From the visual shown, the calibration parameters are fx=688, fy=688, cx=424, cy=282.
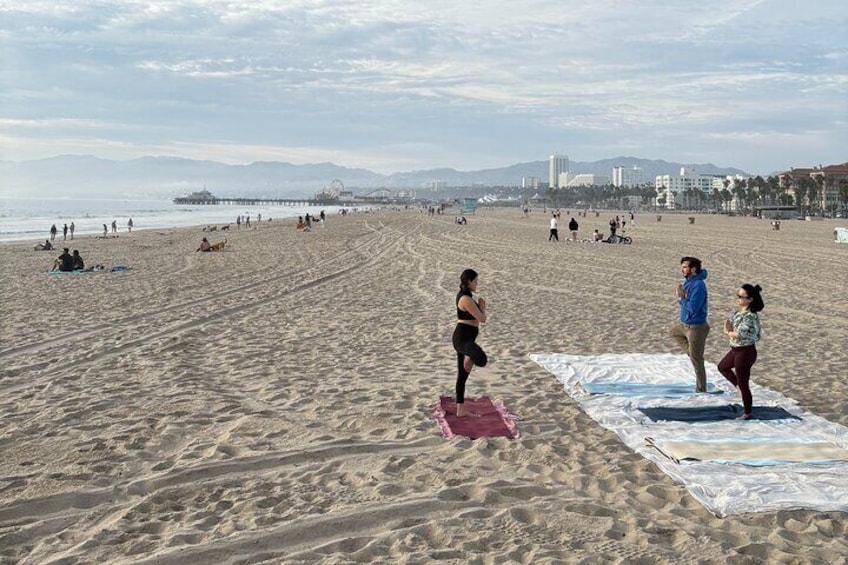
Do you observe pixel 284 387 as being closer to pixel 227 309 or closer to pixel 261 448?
pixel 261 448

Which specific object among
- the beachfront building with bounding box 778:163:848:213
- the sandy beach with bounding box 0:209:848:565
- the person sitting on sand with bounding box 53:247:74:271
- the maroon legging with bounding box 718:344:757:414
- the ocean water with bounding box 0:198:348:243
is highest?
the beachfront building with bounding box 778:163:848:213

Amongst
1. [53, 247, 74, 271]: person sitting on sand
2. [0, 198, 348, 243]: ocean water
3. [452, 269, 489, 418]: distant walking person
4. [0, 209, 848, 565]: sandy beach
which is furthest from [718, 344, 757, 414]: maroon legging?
[0, 198, 348, 243]: ocean water

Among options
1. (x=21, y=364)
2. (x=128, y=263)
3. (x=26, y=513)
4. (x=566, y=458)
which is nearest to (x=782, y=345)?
(x=566, y=458)

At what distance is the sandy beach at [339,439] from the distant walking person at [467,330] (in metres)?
0.55

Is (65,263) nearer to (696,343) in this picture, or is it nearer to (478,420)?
(478,420)

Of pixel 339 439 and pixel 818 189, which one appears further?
pixel 818 189

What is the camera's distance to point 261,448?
539 centimetres

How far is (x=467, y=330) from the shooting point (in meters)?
6.08

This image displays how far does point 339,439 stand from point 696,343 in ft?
11.9

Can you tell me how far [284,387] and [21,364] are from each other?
3386mm

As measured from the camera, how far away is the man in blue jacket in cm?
668

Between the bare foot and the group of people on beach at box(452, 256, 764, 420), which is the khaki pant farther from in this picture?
the bare foot

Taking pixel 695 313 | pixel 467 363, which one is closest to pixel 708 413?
pixel 695 313

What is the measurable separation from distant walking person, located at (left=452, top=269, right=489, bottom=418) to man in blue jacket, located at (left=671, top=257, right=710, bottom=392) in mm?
2150
